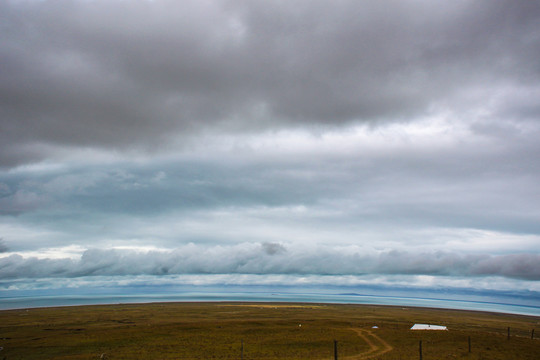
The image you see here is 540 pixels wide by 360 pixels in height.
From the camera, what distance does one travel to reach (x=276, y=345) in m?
85.6

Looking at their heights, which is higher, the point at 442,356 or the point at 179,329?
the point at 442,356

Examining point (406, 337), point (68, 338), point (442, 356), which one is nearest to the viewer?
point (442, 356)

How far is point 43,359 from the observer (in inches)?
2972

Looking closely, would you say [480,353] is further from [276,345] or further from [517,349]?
[276,345]

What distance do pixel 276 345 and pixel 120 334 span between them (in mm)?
49141

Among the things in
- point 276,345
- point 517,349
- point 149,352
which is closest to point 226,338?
point 276,345

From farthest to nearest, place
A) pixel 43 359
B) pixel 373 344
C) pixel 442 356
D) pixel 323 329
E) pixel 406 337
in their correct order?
pixel 323 329 → pixel 406 337 → pixel 373 344 → pixel 43 359 → pixel 442 356

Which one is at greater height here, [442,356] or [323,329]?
[442,356]

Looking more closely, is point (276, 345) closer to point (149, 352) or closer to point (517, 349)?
point (149, 352)

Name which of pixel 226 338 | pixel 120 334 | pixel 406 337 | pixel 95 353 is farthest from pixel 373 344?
pixel 120 334

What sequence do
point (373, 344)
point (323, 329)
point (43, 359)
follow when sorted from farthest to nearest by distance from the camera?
point (323, 329) < point (373, 344) < point (43, 359)

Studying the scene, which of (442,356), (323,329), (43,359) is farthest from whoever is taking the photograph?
(323,329)

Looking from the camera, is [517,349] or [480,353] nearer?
[480,353]

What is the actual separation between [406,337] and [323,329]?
2731 centimetres
